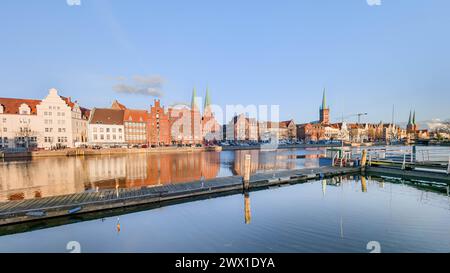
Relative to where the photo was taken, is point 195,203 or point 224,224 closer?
point 224,224

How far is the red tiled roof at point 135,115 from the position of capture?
6614 cm

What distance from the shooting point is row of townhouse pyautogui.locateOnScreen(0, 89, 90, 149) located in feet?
167

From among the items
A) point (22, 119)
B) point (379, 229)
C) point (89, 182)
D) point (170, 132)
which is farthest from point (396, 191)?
point (22, 119)

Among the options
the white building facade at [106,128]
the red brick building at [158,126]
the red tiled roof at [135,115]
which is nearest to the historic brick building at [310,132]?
the red brick building at [158,126]

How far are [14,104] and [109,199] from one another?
63617 millimetres

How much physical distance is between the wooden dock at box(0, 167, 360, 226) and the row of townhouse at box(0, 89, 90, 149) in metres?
52.7

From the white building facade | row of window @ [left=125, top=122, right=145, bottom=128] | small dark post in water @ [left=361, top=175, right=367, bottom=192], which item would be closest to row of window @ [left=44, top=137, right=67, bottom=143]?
the white building facade

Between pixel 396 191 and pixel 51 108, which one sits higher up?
pixel 51 108

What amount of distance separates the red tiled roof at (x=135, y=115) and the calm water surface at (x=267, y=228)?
6105 cm

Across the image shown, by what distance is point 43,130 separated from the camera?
53094 mm

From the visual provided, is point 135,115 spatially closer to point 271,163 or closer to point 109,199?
point 271,163

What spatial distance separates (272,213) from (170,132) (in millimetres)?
65577
